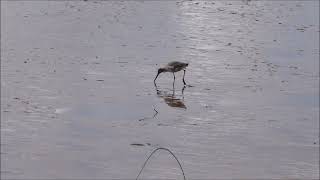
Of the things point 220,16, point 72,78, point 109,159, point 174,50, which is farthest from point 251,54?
point 109,159

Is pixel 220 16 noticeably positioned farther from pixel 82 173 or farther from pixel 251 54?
pixel 82 173

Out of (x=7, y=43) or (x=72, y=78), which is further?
(x=7, y=43)

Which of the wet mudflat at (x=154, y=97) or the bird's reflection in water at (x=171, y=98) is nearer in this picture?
the wet mudflat at (x=154, y=97)

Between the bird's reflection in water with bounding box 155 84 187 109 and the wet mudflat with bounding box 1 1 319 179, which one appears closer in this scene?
the wet mudflat with bounding box 1 1 319 179

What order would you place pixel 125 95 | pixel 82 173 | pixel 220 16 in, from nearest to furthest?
pixel 82 173 → pixel 125 95 → pixel 220 16

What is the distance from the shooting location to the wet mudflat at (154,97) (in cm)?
1044

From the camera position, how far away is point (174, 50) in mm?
19156

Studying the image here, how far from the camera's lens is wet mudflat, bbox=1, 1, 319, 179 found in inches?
411

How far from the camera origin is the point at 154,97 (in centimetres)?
1431

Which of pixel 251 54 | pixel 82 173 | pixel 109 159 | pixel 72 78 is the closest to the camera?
pixel 82 173

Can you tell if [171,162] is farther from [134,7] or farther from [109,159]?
[134,7]

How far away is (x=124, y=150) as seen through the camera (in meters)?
10.9

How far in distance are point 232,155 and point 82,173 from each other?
2.49 m

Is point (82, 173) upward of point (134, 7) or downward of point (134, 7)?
upward
